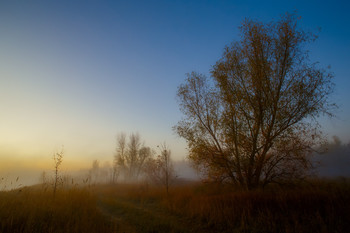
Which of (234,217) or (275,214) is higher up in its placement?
(275,214)

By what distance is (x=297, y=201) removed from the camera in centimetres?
589

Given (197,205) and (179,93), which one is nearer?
(197,205)

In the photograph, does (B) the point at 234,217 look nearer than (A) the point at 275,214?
No

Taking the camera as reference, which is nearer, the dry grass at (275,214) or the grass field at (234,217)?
the grass field at (234,217)

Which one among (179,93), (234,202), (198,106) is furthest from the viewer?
(179,93)

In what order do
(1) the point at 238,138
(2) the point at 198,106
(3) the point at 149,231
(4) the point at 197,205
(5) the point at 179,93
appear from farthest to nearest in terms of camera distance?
1. (5) the point at 179,93
2. (2) the point at 198,106
3. (1) the point at 238,138
4. (4) the point at 197,205
5. (3) the point at 149,231


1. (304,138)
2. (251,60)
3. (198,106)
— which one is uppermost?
(251,60)

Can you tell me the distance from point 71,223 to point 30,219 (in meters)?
1.22

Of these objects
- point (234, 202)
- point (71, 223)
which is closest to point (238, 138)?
point (234, 202)

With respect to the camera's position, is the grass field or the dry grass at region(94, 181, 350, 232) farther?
the dry grass at region(94, 181, 350, 232)

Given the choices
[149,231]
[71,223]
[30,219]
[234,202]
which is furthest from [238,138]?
[30,219]

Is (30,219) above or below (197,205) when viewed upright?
above

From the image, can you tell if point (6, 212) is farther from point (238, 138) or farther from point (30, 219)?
point (238, 138)

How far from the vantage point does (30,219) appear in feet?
14.8
